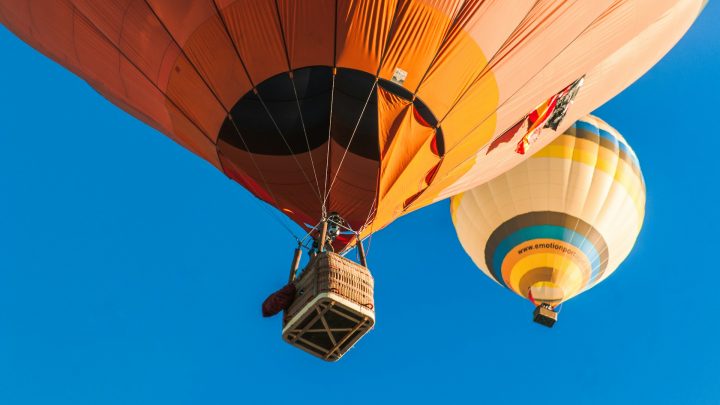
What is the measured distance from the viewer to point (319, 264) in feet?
26.0

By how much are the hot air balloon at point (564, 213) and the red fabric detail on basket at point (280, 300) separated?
23.5 ft

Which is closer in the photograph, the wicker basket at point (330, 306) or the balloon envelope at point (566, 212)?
the wicker basket at point (330, 306)

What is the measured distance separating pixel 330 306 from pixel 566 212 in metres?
7.48

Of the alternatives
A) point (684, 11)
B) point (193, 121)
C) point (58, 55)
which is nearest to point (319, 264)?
point (193, 121)

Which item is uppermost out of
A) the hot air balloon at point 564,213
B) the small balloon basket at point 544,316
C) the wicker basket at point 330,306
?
the hot air balloon at point 564,213

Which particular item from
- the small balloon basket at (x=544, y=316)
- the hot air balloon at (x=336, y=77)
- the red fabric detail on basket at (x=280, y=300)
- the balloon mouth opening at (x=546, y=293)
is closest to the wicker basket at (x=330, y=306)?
the red fabric detail on basket at (x=280, y=300)

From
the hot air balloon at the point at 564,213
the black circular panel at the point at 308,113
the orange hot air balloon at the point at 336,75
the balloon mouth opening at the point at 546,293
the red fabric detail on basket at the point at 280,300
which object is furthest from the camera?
the balloon mouth opening at the point at 546,293

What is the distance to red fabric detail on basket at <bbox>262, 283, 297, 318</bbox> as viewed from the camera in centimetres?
808

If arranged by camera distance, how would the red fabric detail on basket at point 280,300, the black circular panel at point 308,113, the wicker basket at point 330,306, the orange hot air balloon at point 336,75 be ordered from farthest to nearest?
the black circular panel at point 308,113 → the orange hot air balloon at point 336,75 → the red fabric detail on basket at point 280,300 → the wicker basket at point 330,306

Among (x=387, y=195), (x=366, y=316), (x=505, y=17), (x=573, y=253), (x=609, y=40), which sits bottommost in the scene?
(x=366, y=316)

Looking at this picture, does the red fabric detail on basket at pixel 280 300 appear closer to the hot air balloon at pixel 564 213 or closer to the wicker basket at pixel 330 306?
the wicker basket at pixel 330 306

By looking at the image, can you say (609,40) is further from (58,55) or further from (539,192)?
(58,55)

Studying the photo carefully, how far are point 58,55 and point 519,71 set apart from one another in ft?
16.0

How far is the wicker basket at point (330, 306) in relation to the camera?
305 inches
